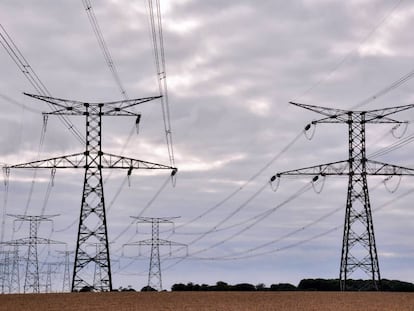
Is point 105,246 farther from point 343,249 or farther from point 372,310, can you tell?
point 372,310

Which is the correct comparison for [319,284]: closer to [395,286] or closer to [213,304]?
[395,286]

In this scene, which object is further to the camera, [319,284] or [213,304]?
[319,284]

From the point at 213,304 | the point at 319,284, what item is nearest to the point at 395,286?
the point at 319,284

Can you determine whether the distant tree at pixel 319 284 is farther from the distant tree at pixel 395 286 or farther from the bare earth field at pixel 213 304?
the bare earth field at pixel 213 304

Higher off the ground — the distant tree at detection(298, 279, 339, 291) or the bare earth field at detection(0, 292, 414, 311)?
the distant tree at detection(298, 279, 339, 291)

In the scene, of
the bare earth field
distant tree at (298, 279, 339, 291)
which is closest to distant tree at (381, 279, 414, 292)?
distant tree at (298, 279, 339, 291)

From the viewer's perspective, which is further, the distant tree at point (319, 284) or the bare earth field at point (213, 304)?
the distant tree at point (319, 284)

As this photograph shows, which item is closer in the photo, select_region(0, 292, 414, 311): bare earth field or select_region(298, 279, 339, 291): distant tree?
select_region(0, 292, 414, 311): bare earth field

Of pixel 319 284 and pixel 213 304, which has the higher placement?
pixel 319 284

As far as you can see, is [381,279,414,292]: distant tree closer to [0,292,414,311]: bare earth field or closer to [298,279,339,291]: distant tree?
[298,279,339,291]: distant tree

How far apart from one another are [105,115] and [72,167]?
5.79 m

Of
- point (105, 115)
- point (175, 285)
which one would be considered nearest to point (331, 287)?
point (175, 285)

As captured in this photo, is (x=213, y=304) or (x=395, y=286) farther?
(x=395, y=286)

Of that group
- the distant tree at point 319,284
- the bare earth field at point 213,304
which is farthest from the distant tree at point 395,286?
the bare earth field at point 213,304
